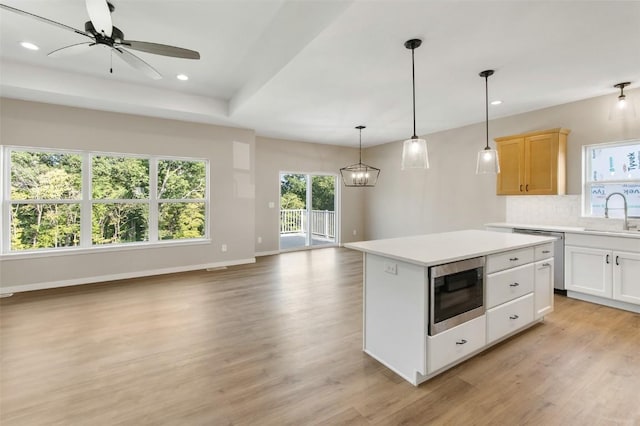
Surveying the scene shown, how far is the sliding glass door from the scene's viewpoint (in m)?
7.72

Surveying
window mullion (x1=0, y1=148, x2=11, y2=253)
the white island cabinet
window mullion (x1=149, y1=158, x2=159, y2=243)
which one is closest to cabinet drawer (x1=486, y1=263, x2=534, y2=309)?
the white island cabinet

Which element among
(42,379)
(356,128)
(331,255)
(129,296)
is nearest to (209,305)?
(129,296)

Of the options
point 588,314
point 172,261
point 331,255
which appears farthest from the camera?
point 331,255

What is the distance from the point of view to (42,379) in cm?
215

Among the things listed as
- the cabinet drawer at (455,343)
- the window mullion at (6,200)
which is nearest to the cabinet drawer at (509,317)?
the cabinet drawer at (455,343)

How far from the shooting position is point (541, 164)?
4316mm

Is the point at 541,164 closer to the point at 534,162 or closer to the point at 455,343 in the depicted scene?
the point at 534,162

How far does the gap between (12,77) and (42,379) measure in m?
3.73

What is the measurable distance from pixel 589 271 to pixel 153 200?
653cm

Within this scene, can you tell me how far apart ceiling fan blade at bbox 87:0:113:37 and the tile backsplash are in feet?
18.7

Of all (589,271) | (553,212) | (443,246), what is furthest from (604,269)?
(443,246)

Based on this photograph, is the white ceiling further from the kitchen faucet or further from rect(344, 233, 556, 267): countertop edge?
rect(344, 233, 556, 267): countertop edge

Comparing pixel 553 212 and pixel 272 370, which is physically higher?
pixel 553 212

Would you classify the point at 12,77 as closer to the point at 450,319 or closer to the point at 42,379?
the point at 42,379
